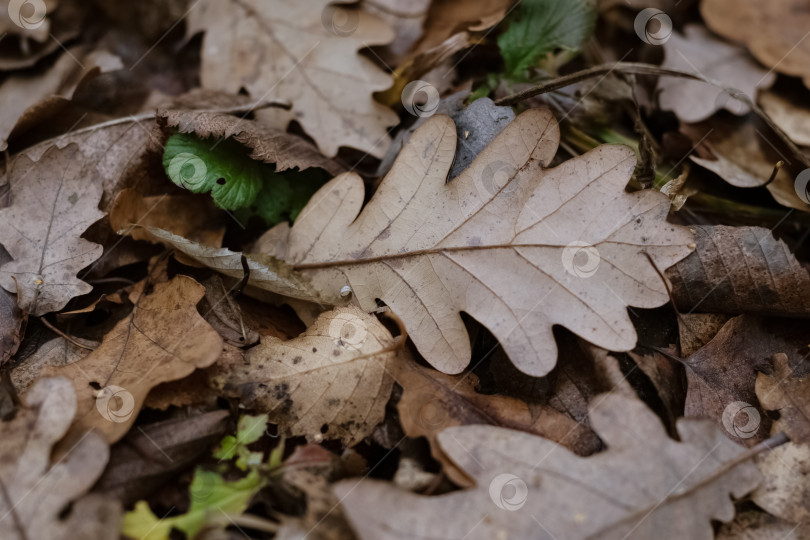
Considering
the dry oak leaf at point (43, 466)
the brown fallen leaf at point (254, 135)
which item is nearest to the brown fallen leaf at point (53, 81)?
the brown fallen leaf at point (254, 135)

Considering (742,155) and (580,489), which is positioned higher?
(742,155)

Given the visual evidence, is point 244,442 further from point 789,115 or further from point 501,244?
point 789,115

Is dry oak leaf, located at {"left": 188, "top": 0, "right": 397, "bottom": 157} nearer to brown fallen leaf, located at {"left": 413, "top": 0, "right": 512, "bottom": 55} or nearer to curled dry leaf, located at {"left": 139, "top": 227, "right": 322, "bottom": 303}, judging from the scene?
brown fallen leaf, located at {"left": 413, "top": 0, "right": 512, "bottom": 55}

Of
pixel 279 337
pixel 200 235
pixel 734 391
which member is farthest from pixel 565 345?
pixel 200 235

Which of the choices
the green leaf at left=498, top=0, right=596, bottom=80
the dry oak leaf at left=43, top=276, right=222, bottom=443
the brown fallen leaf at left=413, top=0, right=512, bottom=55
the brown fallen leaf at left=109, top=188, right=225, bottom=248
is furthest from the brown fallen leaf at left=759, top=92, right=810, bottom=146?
the dry oak leaf at left=43, top=276, right=222, bottom=443

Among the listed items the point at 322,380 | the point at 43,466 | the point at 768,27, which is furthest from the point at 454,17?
the point at 43,466
